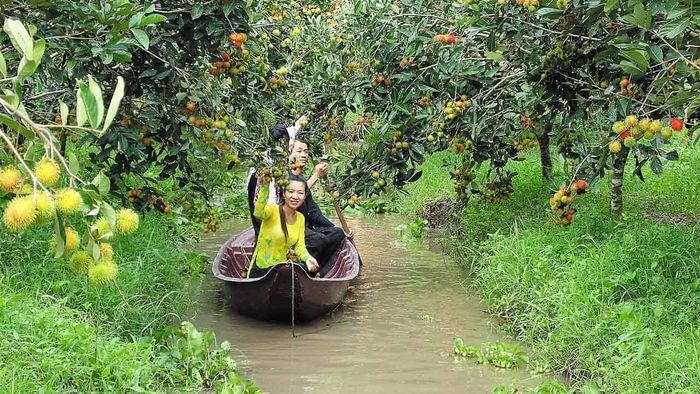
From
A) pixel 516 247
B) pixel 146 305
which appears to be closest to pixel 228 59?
pixel 146 305

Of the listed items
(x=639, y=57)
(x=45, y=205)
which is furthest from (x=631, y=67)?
(x=45, y=205)

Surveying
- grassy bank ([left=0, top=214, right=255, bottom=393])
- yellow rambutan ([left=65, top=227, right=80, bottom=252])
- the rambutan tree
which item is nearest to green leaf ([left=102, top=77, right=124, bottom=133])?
the rambutan tree

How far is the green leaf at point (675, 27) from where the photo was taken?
132 inches

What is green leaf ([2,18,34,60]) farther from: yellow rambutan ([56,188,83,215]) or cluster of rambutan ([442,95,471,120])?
cluster of rambutan ([442,95,471,120])

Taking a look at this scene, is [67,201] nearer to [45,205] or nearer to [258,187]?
[45,205]

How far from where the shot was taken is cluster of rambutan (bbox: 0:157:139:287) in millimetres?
1555

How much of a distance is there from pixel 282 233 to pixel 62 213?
4.56 m

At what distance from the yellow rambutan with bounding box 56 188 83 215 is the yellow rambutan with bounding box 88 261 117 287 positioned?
0.16 m

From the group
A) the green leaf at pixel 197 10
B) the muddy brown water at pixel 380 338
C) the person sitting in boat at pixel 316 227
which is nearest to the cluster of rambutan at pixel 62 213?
the green leaf at pixel 197 10

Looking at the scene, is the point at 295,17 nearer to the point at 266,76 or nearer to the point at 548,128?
the point at 266,76

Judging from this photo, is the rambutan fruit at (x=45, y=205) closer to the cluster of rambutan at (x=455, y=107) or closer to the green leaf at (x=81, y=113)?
the green leaf at (x=81, y=113)

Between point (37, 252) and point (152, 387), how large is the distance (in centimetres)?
135

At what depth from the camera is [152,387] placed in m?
4.37

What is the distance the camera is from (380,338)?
5.92 metres
